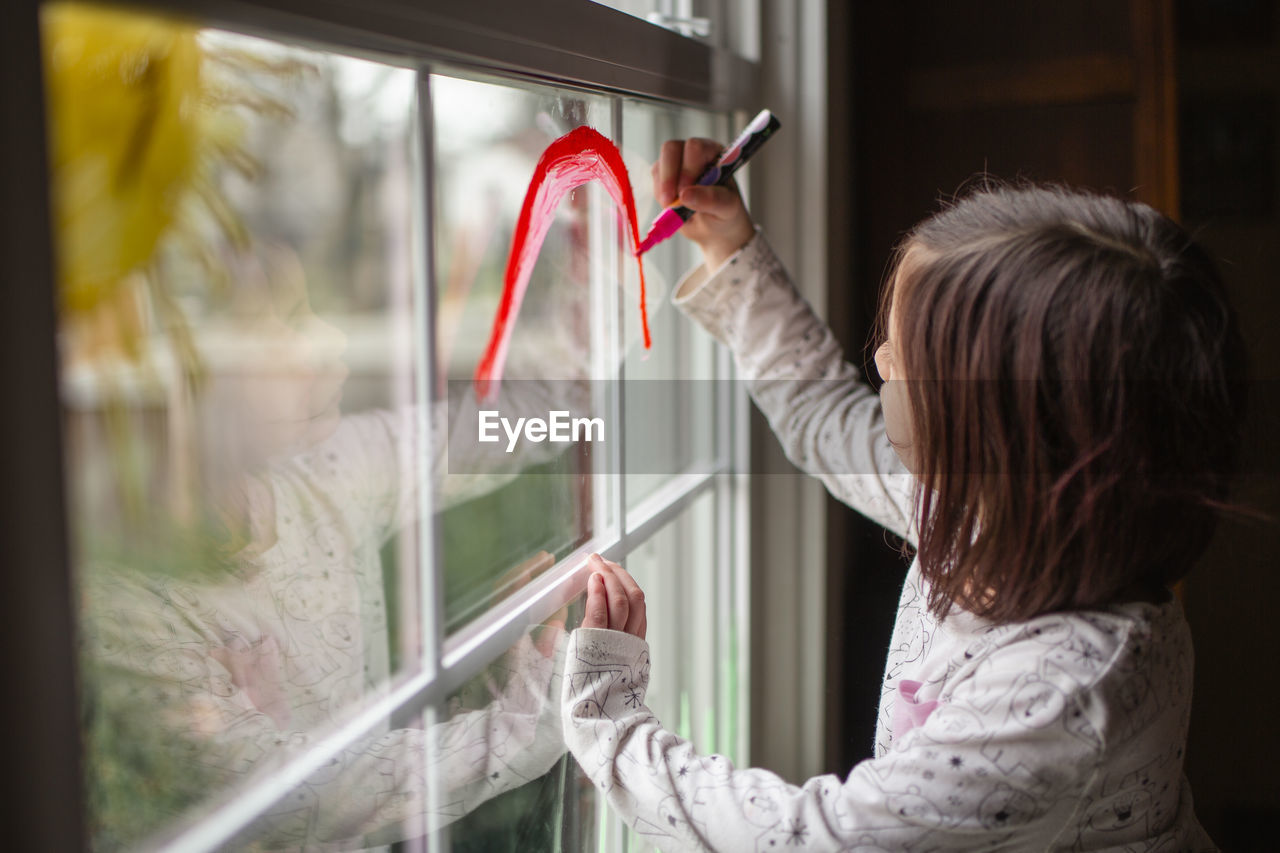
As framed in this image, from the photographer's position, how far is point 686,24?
76cm

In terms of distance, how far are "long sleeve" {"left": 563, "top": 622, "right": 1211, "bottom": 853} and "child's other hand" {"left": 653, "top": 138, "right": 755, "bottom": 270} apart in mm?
327

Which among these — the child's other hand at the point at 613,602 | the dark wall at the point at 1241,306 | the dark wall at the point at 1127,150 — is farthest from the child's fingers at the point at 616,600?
the dark wall at the point at 1241,306

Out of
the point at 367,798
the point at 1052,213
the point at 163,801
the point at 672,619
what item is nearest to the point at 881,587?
the point at 672,619

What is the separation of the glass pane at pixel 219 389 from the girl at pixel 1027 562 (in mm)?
171

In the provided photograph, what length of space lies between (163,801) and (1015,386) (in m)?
0.43

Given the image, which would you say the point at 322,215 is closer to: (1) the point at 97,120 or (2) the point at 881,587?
(1) the point at 97,120

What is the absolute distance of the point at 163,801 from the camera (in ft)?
1.02

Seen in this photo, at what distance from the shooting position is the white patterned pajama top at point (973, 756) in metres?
0.45

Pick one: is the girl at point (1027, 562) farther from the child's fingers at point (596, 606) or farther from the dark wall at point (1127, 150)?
the dark wall at point (1127, 150)

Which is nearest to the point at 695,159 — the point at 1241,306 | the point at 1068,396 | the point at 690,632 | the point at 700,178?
the point at 700,178

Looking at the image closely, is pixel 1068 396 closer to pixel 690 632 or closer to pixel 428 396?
pixel 428 396

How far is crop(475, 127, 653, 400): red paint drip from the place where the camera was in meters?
0.49

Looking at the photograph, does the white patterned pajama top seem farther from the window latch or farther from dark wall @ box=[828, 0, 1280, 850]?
the window latch

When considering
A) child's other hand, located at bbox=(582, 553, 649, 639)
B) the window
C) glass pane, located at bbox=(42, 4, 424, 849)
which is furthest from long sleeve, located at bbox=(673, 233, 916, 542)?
glass pane, located at bbox=(42, 4, 424, 849)
